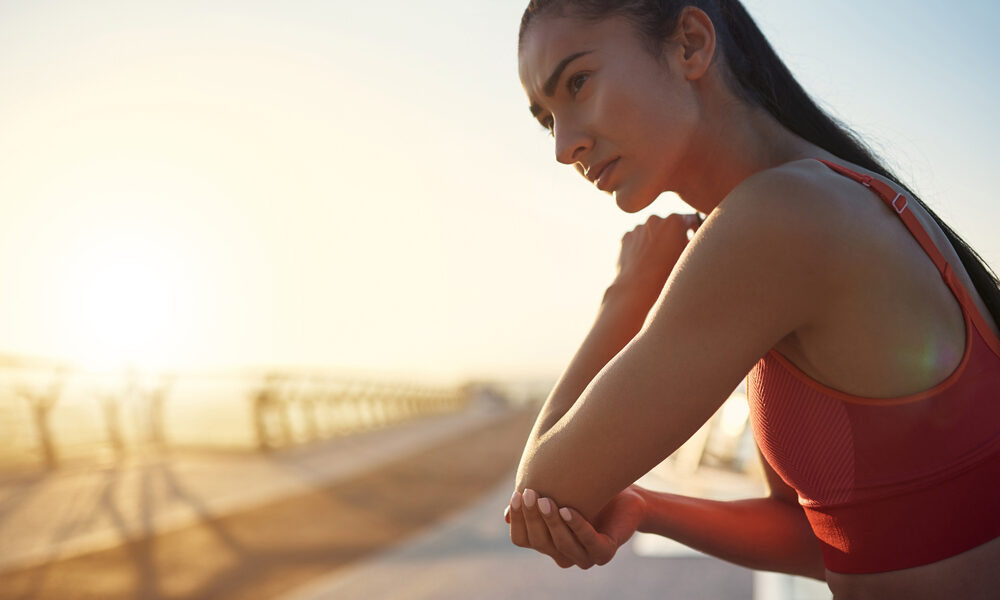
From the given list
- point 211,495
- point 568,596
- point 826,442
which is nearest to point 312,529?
point 211,495

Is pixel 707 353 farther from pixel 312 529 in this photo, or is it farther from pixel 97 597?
pixel 312 529

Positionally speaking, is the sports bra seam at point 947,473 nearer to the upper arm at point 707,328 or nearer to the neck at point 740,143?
the upper arm at point 707,328

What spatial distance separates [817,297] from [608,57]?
0.51 metres

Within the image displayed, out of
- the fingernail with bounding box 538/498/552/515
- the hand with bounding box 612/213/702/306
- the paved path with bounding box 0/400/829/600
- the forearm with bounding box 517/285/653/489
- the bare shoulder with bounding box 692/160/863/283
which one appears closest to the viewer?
the bare shoulder with bounding box 692/160/863/283

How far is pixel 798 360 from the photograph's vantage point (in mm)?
1106

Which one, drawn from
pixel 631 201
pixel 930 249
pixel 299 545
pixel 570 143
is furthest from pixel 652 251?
pixel 299 545

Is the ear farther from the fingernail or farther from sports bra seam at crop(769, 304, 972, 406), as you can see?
the fingernail

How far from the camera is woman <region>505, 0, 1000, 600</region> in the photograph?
104cm

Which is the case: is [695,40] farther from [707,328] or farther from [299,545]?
[299,545]

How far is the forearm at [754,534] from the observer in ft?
4.99

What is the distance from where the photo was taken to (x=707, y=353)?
3.46 feet

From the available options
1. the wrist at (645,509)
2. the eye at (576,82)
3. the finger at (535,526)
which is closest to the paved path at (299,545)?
the wrist at (645,509)

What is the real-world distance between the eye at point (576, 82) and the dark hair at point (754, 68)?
89 mm

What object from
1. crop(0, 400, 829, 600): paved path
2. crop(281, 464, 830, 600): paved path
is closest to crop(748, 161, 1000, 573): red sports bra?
crop(0, 400, 829, 600): paved path
